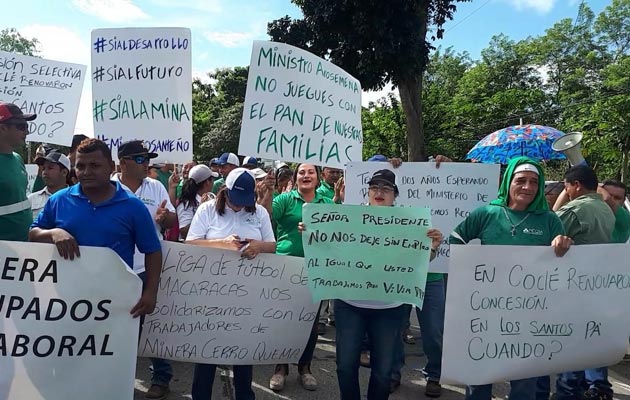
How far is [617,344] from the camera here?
3.34m

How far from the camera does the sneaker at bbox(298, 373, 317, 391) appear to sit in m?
4.15

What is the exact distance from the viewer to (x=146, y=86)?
4102 millimetres

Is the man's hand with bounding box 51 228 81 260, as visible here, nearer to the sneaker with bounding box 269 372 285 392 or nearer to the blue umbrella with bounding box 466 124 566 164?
the sneaker with bounding box 269 372 285 392

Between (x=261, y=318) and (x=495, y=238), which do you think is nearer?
(x=495, y=238)

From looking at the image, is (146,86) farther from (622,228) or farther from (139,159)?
(622,228)

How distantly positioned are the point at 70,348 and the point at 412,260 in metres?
2.00

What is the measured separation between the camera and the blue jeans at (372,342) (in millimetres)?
3096

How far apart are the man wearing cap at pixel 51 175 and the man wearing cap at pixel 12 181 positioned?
1.16 m

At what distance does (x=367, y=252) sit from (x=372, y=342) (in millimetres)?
561

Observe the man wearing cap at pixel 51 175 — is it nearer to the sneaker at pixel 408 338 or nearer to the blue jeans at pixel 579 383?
the sneaker at pixel 408 338

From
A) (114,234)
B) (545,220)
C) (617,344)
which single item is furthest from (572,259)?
(114,234)

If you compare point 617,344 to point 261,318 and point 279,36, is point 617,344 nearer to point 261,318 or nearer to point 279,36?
point 261,318

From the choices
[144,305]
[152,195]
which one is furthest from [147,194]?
[144,305]

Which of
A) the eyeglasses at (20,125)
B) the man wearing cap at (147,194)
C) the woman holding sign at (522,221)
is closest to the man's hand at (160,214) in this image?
the man wearing cap at (147,194)
